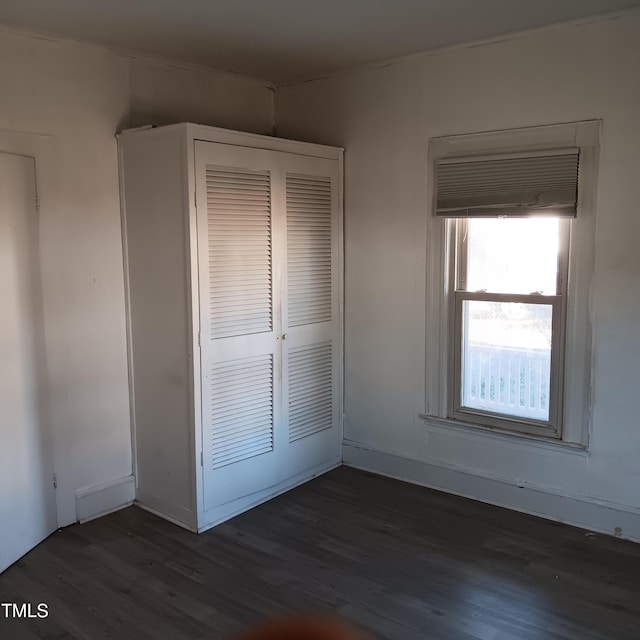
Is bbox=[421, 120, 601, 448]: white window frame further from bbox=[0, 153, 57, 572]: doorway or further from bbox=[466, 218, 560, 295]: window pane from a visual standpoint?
bbox=[0, 153, 57, 572]: doorway

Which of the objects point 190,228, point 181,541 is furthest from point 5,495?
point 190,228

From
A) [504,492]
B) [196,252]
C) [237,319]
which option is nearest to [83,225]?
[196,252]

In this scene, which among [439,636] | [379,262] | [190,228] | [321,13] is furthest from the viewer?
[379,262]

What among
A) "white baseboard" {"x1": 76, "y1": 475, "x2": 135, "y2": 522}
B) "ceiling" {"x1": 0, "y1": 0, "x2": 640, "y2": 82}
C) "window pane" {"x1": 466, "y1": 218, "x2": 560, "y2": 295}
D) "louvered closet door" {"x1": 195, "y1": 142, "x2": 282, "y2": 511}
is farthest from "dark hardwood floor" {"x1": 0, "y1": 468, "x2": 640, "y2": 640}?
"ceiling" {"x1": 0, "y1": 0, "x2": 640, "y2": 82}

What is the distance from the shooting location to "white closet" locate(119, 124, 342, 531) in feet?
10.9

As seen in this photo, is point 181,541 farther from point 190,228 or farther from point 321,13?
point 321,13

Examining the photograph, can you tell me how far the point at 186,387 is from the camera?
339 centimetres

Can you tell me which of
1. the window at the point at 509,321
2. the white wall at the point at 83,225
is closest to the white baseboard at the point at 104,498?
the white wall at the point at 83,225

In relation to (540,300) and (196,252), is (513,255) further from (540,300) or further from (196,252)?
(196,252)

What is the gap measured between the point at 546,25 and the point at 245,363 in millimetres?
2363

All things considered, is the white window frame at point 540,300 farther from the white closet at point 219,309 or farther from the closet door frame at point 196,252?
the closet door frame at point 196,252

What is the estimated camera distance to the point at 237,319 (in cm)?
352

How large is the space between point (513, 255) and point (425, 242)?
52 cm

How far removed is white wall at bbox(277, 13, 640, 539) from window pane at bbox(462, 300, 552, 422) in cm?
21
